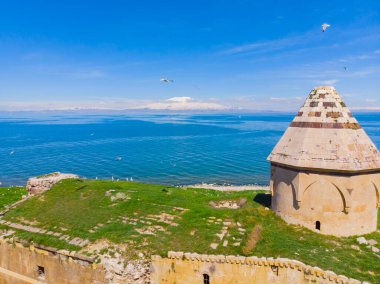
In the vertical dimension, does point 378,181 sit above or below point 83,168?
above

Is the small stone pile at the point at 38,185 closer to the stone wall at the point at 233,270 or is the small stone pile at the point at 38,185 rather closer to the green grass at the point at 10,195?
the green grass at the point at 10,195

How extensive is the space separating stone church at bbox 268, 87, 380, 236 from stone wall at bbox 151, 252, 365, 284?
464 centimetres

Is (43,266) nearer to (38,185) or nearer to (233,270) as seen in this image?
(233,270)

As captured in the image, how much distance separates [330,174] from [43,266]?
1647 cm

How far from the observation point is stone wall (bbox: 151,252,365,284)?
42.7 ft

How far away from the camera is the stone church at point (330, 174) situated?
16438mm

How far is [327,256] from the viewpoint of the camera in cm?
1425

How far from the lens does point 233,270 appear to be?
14.1 meters

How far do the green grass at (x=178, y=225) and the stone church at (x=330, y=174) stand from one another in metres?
0.85

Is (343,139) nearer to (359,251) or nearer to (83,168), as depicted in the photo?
(359,251)

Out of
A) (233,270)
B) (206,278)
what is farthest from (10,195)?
(233,270)

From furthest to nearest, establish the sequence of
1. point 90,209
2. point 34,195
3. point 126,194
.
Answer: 1. point 34,195
2. point 126,194
3. point 90,209

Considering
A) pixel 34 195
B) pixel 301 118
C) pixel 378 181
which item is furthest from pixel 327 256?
pixel 34 195

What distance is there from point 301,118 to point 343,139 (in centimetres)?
269
